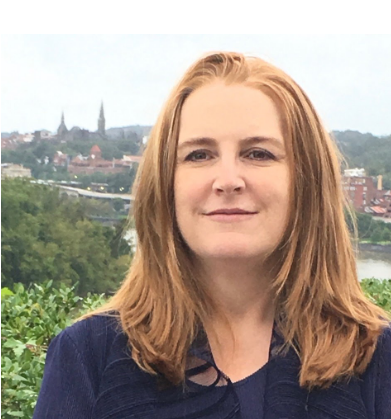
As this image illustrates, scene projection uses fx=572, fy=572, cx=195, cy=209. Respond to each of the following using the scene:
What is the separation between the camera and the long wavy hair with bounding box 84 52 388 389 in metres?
0.99

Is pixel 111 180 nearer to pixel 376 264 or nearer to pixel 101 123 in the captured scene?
pixel 101 123

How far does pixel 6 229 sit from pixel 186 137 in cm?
126

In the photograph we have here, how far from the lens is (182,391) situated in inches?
38.9

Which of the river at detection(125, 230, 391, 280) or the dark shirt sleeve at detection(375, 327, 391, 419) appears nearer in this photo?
the dark shirt sleeve at detection(375, 327, 391, 419)

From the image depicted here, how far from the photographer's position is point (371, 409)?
0.96 metres

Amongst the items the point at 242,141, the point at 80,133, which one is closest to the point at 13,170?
the point at 80,133

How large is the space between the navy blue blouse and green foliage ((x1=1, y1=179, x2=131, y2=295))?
3.31 feet

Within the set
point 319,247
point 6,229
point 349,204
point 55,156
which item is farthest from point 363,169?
point 6,229

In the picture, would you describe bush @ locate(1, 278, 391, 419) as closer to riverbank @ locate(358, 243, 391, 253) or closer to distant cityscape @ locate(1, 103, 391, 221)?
riverbank @ locate(358, 243, 391, 253)

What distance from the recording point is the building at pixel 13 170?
2006 millimetres

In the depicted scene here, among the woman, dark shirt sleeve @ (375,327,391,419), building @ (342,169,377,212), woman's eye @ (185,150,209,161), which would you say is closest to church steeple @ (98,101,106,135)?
building @ (342,169,377,212)

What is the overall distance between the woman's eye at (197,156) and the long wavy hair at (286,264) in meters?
0.03

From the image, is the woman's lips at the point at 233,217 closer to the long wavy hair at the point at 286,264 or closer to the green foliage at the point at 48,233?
the long wavy hair at the point at 286,264

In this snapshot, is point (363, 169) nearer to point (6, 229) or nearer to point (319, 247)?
point (319, 247)
